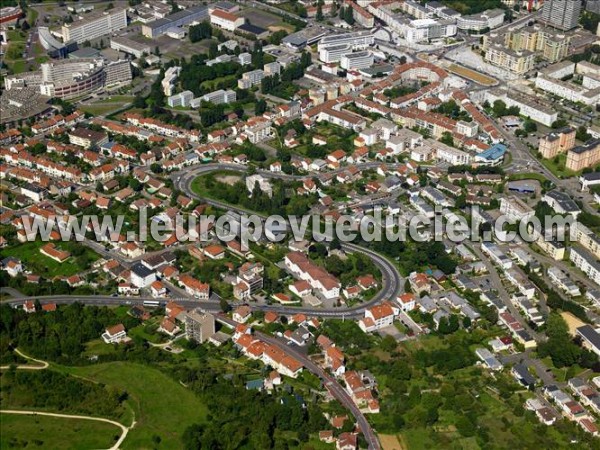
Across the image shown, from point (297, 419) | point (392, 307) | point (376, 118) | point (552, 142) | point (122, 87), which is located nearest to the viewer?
point (297, 419)

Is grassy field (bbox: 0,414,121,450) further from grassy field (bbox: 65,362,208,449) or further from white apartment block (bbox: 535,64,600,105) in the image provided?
white apartment block (bbox: 535,64,600,105)

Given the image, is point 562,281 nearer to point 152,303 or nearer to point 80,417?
point 152,303

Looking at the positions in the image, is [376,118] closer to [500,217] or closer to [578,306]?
[500,217]

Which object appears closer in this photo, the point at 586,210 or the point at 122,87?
the point at 586,210

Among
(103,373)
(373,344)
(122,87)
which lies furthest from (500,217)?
(122,87)

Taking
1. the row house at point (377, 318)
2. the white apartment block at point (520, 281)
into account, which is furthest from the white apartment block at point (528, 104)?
the row house at point (377, 318)

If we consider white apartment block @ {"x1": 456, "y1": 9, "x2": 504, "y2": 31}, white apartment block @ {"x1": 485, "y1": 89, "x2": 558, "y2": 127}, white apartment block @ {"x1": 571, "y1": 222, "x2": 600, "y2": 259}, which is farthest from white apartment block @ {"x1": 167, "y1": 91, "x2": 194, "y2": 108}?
white apartment block @ {"x1": 571, "y1": 222, "x2": 600, "y2": 259}
